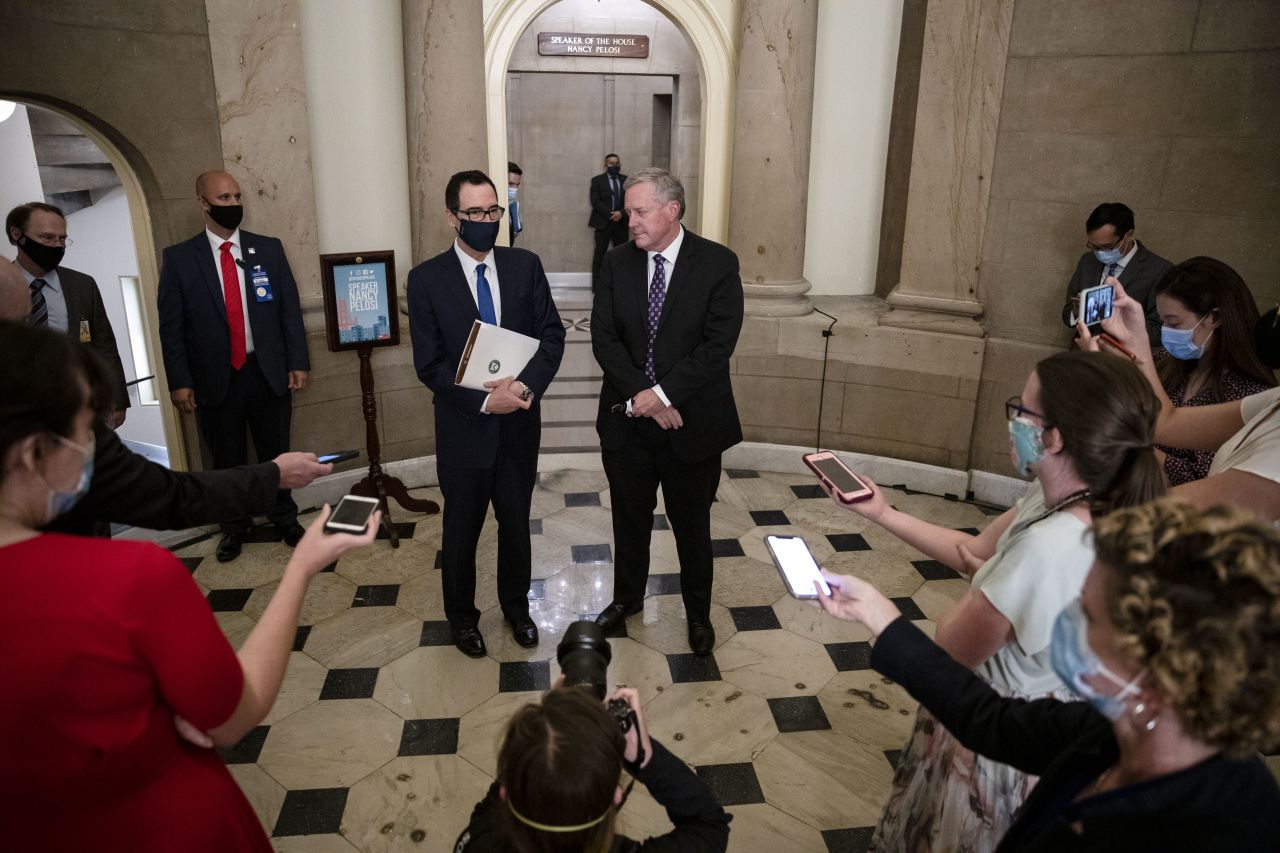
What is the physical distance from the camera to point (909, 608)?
14.2ft

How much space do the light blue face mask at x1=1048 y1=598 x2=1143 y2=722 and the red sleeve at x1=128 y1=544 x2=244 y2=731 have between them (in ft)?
4.01

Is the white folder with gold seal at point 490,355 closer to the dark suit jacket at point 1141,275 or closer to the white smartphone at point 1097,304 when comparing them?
the white smartphone at point 1097,304

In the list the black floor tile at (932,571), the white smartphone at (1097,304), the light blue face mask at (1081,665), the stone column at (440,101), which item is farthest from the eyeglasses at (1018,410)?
the stone column at (440,101)

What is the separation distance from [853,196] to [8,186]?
28.0 feet

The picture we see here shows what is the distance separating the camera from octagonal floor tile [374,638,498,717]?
3.50 m

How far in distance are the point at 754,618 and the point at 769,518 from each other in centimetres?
120

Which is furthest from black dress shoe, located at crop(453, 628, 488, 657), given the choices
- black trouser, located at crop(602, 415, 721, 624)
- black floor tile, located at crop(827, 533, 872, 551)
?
black floor tile, located at crop(827, 533, 872, 551)

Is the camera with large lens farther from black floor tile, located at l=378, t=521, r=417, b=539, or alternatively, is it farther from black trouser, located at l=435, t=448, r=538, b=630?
black floor tile, located at l=378, t=521, r=417, b=539

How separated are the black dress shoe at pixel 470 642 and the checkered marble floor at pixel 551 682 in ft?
0.15

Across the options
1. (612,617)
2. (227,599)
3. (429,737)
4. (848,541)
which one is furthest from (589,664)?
(848,541)

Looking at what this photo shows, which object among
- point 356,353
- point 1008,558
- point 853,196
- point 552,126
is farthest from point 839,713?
point 552,126

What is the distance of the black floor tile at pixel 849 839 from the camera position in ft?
9.29

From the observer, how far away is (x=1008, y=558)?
69.6 inches

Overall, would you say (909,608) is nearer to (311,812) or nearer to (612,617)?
(612,617)
